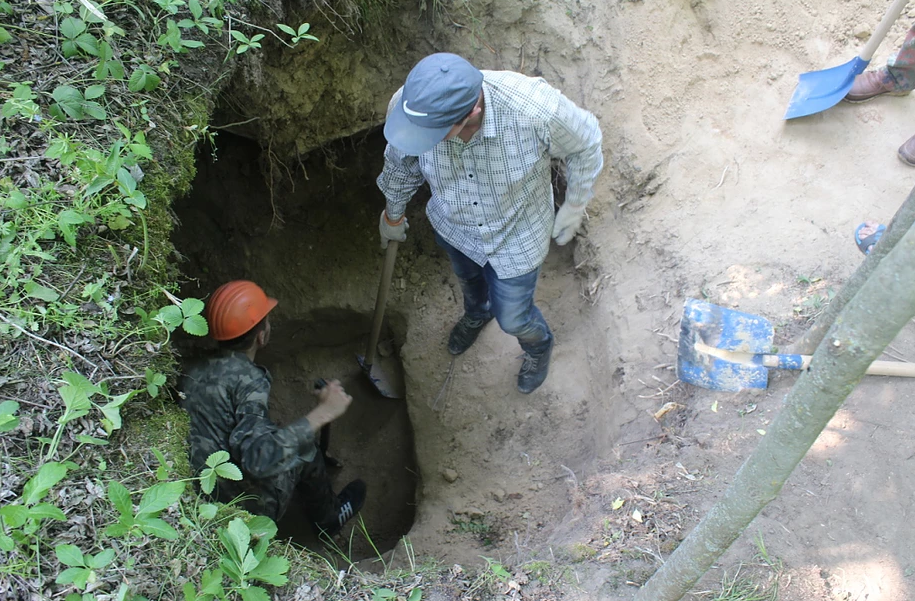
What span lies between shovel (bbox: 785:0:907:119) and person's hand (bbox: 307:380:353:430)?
3123mm

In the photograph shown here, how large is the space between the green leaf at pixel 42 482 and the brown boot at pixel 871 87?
4371 mm

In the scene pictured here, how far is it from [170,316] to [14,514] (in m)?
0.77

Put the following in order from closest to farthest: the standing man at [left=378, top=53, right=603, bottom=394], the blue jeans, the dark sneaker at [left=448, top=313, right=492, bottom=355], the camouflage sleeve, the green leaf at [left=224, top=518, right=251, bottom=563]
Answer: the green leaf at [left=224, top=518, right=251, bottom=563] → the standing man at [left=378, top=53, right=603, bottom=394] → the camouflage sleeve → the blue jeans → the dark sneaker at [left=448, top=313, right=492, bottom=355]

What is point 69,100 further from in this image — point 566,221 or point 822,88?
point 822,88

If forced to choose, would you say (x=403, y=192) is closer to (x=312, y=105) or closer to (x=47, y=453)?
(x=312, y=105)

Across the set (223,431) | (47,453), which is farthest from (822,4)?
(47,453)

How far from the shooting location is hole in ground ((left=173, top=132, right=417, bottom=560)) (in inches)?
170

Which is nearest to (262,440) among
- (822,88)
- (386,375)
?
(386,375)

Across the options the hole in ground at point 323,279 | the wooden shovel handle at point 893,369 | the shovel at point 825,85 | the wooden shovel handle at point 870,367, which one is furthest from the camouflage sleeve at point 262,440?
the shovel at point 825,85

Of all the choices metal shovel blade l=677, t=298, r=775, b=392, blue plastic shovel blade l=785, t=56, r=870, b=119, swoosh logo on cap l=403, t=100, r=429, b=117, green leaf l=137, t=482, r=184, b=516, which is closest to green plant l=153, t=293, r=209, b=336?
green leaf l=137, t=482, r=184, b=516

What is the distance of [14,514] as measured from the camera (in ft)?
5.33

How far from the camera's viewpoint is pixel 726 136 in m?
3.70

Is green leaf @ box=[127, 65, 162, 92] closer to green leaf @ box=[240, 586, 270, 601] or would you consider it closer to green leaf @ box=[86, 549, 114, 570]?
green leaf @ box=[86, 549, 114, 570]

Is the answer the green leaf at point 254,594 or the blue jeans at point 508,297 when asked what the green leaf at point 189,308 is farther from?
the blue jeans at point 508,297
